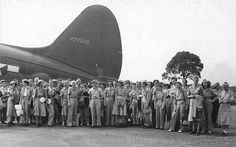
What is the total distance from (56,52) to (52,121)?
5613 millimetres

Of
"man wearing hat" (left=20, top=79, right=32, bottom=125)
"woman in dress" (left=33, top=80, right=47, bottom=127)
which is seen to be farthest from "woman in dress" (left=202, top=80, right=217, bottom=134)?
"man wearing hat" (left=20, top=79, right=32, bottom=125)

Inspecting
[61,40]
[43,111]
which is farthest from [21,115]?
[61,40]

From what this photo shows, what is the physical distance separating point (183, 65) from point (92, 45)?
37.5 metres

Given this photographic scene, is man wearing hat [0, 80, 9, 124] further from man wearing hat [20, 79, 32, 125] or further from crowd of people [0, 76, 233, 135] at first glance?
man wearing hat [20, 79, 32, 125]

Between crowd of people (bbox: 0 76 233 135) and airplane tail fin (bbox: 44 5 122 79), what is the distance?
148 inches

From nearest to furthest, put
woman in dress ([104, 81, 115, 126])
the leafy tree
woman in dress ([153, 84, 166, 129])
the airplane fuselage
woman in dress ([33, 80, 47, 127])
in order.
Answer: woman in dress ([33, 80, 47, 127])
woman in dress ([153, 84, 166, 129])
woman in dress ([104, 81, 115, 126])
the airplane fuselage
the leafy tree

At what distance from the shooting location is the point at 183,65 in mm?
51750

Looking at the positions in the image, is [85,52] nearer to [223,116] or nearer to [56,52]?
[56,52]

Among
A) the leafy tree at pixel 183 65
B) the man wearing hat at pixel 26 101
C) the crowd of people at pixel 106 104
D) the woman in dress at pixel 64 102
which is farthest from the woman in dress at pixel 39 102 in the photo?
the leafy tree at pixel 183 65

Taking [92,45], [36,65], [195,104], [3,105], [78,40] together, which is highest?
[78,40]

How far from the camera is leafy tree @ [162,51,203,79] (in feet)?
169

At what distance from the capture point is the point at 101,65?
643 inches

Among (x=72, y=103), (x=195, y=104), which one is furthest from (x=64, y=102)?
(x=195, y=104)

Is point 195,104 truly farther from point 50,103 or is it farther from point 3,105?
point 3,105
